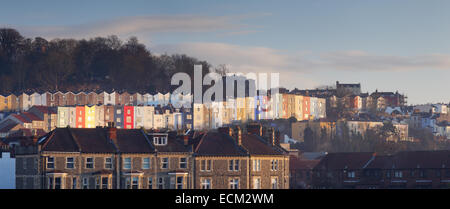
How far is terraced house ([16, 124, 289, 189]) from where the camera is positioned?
189 ft

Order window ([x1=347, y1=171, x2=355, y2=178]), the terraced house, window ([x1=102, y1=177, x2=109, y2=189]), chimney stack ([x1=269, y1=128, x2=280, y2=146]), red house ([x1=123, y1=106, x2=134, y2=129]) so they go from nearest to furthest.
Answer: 1. the terraced house
2. window ([x1=102, y1=177, x2=109, y2=189])
3. chimney stack ([x1=269, y1=128, x2=280, y2=146])
4. window ([x1=347, y1=171, x2=355, y2=178])
5. red house ([x1=123, y1=106, x2=134, y2=129])

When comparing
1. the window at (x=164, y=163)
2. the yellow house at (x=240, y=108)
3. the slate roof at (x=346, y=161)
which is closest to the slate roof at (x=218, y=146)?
the window at (x=164, y=163)

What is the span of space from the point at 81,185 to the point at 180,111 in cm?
12711

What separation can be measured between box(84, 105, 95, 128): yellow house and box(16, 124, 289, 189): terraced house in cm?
10548

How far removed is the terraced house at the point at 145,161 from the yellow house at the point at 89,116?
10548 cm

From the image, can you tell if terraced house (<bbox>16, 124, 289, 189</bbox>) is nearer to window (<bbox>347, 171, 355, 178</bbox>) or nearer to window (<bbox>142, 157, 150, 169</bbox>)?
Answer: window (<bbox>142, 157, 150, 169</bbox>)

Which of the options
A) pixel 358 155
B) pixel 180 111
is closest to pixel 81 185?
pixel 358 155

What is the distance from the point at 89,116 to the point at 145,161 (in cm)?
11252

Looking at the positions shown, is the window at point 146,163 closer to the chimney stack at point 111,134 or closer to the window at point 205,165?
the chimney stack at point 111,134

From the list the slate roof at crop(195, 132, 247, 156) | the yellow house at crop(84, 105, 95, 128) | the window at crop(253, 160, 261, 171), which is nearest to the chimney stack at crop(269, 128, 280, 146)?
the slate roof at crop(195, 132, 247, 156)

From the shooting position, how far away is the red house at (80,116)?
168 m

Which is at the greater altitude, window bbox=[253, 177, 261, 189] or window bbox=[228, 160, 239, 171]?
window bbox=[228, 160, 239, 171]
